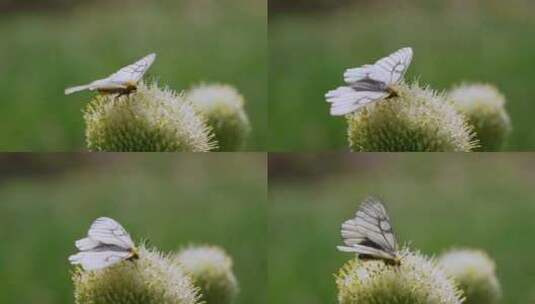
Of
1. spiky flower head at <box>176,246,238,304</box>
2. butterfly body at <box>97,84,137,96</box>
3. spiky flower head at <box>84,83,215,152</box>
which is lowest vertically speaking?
spiky flower head at <box>176,246,238,304</box>

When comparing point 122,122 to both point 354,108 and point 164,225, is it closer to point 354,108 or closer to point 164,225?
point 354,108

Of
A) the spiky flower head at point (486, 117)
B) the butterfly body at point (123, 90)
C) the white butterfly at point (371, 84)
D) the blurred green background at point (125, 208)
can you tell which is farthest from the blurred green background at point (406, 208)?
the butterfly body at point (123, 90)

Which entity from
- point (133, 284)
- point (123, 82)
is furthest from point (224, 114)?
point (133, 284)

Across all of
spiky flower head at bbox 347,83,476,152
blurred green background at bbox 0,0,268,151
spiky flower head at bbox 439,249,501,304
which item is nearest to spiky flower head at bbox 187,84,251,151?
blurred green background at bbox 0,0,268,151

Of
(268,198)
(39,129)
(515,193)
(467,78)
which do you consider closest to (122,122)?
(39,129)

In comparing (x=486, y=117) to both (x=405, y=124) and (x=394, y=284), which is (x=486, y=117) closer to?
(x=405, y=124)

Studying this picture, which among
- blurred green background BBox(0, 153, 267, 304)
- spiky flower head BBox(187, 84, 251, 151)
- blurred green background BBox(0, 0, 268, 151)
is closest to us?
spiky flower head BBox(187, 84, 251, 151)

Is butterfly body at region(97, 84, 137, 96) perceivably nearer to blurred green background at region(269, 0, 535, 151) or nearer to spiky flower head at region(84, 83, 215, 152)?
spiky flower head at region(84, 83, 215, 152)
